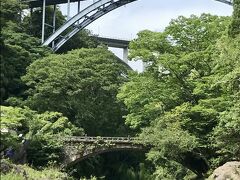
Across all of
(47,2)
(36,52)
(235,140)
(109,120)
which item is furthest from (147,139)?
(47,2)

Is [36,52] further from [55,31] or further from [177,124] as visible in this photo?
[177,124]

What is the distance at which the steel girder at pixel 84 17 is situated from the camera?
42156 millimetres

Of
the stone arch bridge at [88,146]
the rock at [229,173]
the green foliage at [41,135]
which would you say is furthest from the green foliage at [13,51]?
the rock at [229,173]

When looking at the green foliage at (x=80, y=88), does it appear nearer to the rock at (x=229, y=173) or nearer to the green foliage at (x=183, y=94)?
the green foliage at (x=183, y=94)

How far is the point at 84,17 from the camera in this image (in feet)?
140

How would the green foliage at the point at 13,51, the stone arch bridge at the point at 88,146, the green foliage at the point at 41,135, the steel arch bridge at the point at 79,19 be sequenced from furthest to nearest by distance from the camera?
the steel arch bridge at the point at 79,19 < the green foliage at the point at 13,51 < the stone arch bridge at the point at 88,146 < the green foliage at the point at 41,135

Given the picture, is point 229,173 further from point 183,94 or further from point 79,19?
point 79,19

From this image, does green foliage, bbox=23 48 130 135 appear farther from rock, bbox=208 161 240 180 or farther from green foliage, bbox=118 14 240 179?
rock, bbox=208 161 240 180

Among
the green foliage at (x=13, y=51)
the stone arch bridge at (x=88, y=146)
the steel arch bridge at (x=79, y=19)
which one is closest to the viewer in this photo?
the stone arch bridge at (x=88, y=146)

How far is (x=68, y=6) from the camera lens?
138 feet

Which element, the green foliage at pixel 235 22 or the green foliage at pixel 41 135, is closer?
the green foliage at pixel 235 22

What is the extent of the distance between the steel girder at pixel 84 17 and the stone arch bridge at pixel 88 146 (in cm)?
1465

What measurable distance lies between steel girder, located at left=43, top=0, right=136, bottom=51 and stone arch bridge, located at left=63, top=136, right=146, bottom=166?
1465 centimetres

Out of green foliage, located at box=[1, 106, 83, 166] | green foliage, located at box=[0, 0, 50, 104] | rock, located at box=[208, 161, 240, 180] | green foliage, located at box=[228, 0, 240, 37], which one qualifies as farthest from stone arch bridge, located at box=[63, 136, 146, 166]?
green foliage, located at box=[228, 0, 240, 37]
